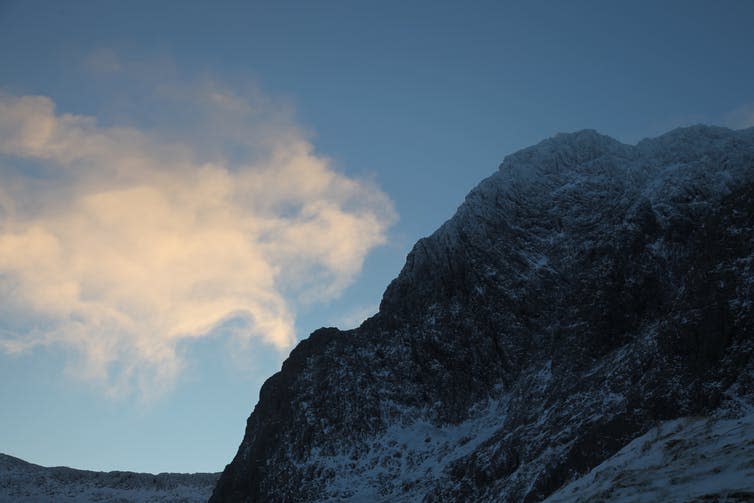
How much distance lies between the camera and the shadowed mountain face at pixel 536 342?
4125 cm

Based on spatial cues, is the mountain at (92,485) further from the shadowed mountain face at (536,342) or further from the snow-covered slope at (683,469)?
the snow-covered slope at (683,469)

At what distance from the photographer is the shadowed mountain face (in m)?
41.2

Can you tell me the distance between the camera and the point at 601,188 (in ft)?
240

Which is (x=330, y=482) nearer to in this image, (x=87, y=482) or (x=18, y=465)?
(x=87, y=482)

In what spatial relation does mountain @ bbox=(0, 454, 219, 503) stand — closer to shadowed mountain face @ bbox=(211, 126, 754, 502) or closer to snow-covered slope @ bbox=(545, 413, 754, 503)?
shadowed mountain face @ bbox=(211, 126, 754, 502)

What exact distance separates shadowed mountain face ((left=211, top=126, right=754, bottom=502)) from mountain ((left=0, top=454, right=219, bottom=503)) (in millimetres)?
26954

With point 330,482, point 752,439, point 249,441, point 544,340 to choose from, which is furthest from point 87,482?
point 752,439

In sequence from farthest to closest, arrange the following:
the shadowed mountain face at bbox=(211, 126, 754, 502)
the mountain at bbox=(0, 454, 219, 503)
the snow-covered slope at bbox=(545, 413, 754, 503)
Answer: the mountain at bbox=(0, 454, 219, 503) < the shadowed mountain face at bbox=(211, 126, 754, 502) < the snow-covered slope at bbox=(545, 413, 754, 503)

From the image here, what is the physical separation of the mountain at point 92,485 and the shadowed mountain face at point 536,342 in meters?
27.0

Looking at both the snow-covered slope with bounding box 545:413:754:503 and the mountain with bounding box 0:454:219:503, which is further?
the mountain with bounding box 0:454:219:503

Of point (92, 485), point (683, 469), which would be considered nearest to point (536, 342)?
point (683, 469)

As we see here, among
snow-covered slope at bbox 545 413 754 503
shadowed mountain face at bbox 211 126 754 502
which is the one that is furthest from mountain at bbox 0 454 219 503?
snow-covered slope at bbox 545 413 754 503

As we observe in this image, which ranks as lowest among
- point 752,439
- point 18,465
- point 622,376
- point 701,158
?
point 752,439

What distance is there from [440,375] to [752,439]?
49.2m
